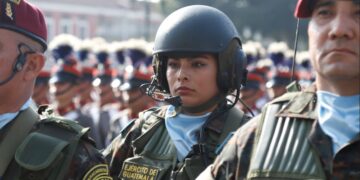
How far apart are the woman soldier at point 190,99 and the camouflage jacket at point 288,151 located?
1.30 m

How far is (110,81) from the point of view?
12812 mm

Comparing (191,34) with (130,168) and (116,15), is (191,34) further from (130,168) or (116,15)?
(116,15)

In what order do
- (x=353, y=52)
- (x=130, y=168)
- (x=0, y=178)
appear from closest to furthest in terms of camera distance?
(x=353, y=52)
(x=0, y=178)
(x=130, y=168)

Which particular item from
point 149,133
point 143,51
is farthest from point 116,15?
point 149,133

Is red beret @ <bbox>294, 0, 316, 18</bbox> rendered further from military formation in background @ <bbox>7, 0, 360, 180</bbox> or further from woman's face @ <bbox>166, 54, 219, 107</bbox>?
woman's face @ <bbox>166, 54, 219, 107</bbox>

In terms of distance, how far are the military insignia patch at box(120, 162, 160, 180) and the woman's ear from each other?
0.83m

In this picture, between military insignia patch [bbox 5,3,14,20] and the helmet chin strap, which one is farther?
the helmet chin strap

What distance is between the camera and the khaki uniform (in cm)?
436

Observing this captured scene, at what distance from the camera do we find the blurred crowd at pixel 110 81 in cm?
1020

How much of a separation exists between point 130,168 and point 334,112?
1.86 metres

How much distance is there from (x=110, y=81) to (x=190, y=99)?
8383 mm

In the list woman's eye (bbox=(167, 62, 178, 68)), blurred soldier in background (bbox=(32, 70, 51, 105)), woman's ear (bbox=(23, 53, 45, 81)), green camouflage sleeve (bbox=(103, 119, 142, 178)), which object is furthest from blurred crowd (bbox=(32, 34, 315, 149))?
woman's ear (bbox=(23, 53, 45, 81))

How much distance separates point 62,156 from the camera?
3.76 meters

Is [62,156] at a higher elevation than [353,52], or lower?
lower
